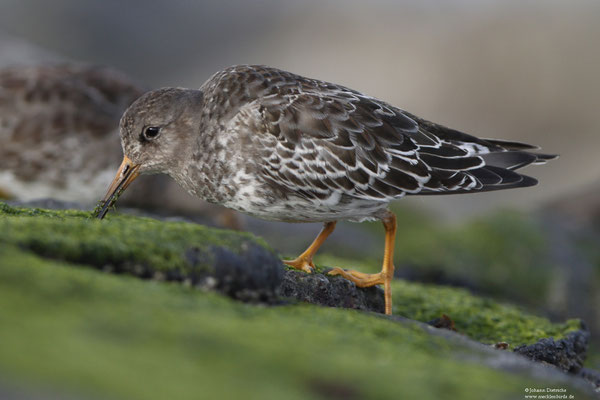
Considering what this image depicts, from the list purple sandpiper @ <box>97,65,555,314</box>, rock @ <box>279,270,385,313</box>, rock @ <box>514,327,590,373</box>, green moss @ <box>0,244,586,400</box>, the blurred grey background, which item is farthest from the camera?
the blurred grey background

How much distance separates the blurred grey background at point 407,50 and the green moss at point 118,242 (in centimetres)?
1636

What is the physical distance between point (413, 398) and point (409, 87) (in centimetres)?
2113

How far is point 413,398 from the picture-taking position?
11.5 feet

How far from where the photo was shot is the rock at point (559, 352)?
6.55 m

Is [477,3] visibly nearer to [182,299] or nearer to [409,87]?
[409,87]

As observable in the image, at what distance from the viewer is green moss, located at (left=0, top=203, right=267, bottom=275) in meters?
4.57

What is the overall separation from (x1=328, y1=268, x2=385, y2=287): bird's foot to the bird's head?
201cm

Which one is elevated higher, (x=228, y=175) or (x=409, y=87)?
(x=409, y=87)

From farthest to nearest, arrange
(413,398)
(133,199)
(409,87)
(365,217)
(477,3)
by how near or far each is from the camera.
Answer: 1. (477,3)
2. (409,87)
3. (133,199)
4. (365,217)
5. (413,398)

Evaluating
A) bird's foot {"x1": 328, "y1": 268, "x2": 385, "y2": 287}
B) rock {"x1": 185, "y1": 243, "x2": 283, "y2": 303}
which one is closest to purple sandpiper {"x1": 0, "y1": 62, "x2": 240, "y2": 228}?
bird's foot {"x1": 328, "y1": 268, "x2": 385, "y2": 287}

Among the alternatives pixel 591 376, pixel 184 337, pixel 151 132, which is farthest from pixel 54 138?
pixel 184 337

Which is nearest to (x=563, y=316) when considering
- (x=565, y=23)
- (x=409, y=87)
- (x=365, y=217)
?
(x=365, y=217)

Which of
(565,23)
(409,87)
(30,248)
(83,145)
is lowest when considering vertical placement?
(30,248)

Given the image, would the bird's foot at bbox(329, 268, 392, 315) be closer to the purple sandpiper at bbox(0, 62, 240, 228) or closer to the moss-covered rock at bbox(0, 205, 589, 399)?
the moss-covered rock at bbox(0, 205, 589, 399)
